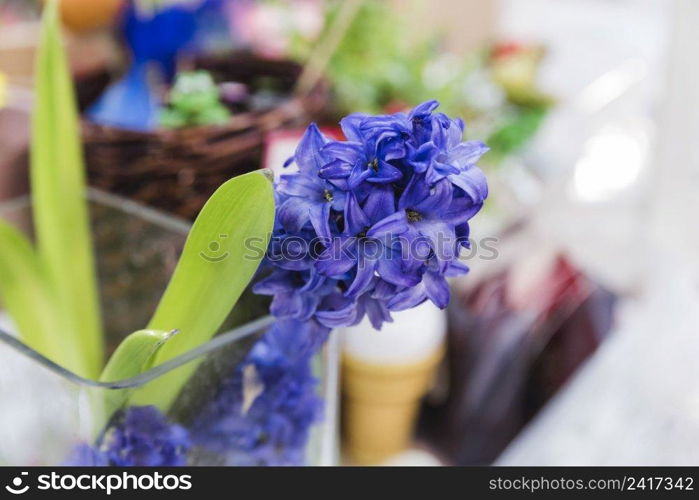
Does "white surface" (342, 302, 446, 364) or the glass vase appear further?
"white surface" (342, 302, 446, 364)

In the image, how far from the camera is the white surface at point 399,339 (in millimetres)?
391

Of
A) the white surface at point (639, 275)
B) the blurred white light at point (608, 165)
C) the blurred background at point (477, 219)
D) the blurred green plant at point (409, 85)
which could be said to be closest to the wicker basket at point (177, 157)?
the blurred background at point (477, 219)

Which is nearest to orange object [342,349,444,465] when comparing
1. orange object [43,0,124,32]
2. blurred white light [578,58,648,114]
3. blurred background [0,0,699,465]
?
blurred background [0,0,699,465]

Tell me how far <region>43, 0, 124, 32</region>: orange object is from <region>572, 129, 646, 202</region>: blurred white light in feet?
1.37

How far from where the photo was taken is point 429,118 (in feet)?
0.62

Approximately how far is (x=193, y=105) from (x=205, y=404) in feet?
0.67

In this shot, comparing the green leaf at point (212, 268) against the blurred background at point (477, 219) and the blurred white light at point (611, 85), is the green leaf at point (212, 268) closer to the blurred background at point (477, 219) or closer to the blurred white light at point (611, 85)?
the blurred background at point (477, 219)

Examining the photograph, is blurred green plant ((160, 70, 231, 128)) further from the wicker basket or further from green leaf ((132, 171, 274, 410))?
green leaf ((132, 171, 274, 410))

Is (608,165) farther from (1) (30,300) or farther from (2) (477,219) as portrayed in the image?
(1) (30,300)

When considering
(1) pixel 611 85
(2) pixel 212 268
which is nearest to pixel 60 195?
(2) pixel 212 268

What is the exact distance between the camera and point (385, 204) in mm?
185

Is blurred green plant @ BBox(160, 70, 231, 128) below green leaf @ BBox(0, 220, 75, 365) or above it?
above

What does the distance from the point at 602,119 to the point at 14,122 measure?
0.55 meters

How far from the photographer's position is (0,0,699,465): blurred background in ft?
1.35
